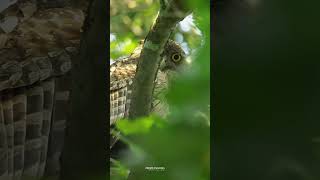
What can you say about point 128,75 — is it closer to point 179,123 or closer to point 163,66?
point 163,66

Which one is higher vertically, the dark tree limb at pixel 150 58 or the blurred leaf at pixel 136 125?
the dark tree limb at pixel 150 58

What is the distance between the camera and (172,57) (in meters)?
1.87

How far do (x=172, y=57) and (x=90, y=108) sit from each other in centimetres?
29

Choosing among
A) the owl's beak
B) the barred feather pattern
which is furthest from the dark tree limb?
the barred feather pattern

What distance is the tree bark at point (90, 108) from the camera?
186 cm

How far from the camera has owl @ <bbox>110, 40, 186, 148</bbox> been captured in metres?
1.87

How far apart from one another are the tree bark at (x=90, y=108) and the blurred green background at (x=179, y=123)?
0.12 feet

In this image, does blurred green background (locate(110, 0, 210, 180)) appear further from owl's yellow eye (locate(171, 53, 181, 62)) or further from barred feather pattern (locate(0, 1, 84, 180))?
barred feather pattern (locate(0, 1, 84, 180))

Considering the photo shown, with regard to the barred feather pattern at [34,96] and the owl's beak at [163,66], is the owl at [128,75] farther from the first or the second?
the barred feather pattern at [34,96]

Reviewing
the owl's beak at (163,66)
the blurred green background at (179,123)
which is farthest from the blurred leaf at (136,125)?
the owl's beak at (163,66)

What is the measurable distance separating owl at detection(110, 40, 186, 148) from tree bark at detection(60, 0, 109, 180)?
3 centimetres
